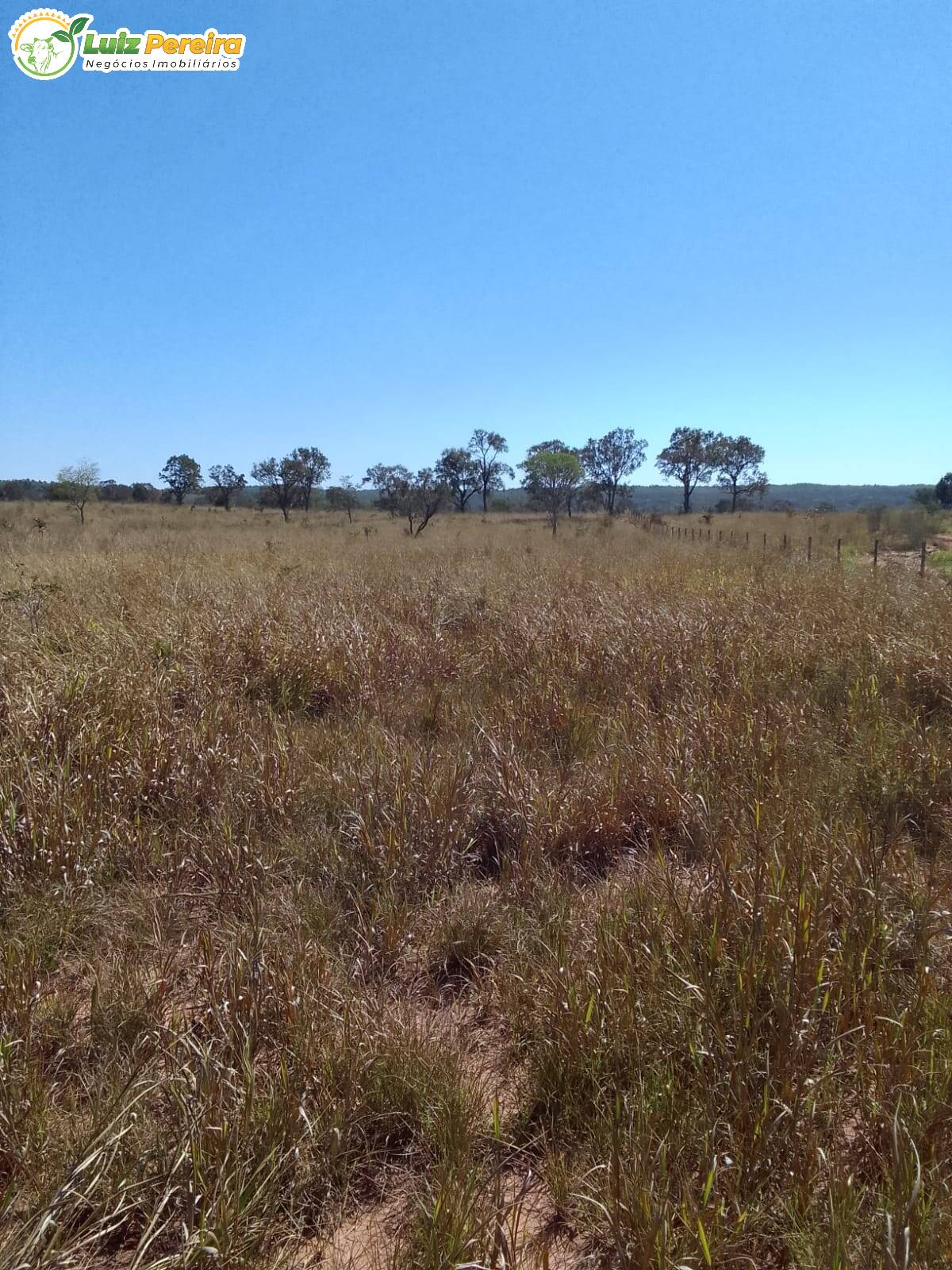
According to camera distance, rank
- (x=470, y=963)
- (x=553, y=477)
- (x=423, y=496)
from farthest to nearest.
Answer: (x=553, y=477), (x=423, y=496), (x=470, y=963)

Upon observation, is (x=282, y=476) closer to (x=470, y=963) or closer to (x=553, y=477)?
(x=553, y=477)

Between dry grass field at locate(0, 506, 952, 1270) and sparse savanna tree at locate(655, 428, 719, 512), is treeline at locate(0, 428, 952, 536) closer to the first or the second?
sparse savanna tree at locate(655, 428, 719, 512)

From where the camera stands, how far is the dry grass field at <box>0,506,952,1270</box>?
1.45 m

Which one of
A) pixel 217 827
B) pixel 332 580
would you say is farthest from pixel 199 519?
pixel 217 827

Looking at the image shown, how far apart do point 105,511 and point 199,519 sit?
249 inches

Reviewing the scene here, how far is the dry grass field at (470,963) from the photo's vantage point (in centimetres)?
145

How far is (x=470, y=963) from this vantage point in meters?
2.33

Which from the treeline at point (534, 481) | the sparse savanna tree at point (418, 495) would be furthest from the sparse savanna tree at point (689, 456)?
the sparse savanna tree at point (418, 495)

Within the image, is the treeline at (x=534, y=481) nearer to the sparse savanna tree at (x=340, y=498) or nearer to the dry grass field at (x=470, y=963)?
the sparse savanna tree at (x=340, y=498)

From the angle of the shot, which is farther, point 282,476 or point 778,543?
point 282,476

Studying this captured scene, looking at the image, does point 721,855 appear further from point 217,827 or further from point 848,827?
point 217,827

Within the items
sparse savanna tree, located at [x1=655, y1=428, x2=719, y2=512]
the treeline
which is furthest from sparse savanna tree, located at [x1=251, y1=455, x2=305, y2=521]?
sparse savanna tree, located at [x1=655, y1=428, x2=719, y2=512]

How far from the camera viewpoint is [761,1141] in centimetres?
153

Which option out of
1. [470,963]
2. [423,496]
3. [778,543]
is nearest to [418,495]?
[423,496]
